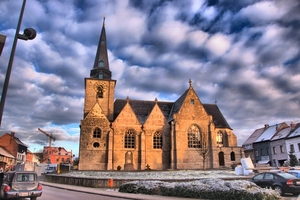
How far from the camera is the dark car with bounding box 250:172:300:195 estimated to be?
14866mm

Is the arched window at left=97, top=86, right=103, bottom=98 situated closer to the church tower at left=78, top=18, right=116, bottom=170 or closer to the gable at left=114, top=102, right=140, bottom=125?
the church tower at left=78, top=18, right=116, bottom=170

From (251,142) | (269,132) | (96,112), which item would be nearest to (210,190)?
(96,112)

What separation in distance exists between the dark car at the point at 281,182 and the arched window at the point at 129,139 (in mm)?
25648

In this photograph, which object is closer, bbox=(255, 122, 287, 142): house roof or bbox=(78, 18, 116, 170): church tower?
bbox=(78, 18, 116, 170): church tower

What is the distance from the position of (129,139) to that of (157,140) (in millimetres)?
4624

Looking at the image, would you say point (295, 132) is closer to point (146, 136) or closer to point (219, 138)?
point (219, 138)

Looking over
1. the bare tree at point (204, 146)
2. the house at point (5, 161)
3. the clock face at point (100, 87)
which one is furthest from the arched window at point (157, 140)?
the house at point (5, 161)

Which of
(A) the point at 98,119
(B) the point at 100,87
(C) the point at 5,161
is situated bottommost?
(C) the point at 5,161

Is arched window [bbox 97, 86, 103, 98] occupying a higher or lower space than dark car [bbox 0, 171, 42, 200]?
higher

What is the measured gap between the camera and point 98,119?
132ft

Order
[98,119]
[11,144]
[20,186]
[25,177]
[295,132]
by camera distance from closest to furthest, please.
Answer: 1. [20,186]
2. [25,177]
3. [98,119]
4. [295,132]
5. [11,144]

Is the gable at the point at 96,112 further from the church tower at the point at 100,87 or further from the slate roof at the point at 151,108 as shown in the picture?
the slate roof at the point at 151,108

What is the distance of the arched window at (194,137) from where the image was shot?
4141 cm

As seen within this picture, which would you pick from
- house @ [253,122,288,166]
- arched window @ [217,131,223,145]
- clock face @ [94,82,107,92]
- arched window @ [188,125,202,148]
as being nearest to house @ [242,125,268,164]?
house @ [253,122,288,166]
